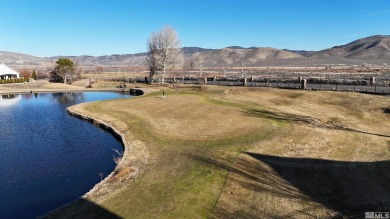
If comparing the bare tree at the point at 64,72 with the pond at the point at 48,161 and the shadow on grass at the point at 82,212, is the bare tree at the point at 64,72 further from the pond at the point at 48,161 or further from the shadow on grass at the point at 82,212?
the shadow on grass at the point at 82,212

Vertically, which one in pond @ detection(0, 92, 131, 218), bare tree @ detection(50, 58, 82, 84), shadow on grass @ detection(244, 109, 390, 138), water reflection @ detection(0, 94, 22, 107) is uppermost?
bare tree @ detection(50, 58, 82, 84)

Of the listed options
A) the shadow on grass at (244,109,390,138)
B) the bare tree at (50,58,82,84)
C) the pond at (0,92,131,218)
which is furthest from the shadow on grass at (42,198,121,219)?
the bare tree at (50,58,82,84)

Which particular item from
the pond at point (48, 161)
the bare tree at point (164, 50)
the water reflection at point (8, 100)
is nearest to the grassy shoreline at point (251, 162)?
the pond at point (48, 161)

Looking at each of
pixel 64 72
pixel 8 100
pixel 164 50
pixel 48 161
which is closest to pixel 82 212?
pixel 48 161

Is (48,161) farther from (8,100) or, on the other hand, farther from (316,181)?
(8,100)

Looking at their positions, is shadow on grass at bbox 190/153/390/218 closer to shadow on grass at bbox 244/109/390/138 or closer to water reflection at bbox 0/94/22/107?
shadow on grass at bbox 244/109/390/138

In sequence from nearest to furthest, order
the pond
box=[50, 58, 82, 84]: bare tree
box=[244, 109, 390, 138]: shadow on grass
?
the pond < box=[244, 109, 390, 138]: shadow on grass < box=[50, 58, 82, 84]: bare tree
